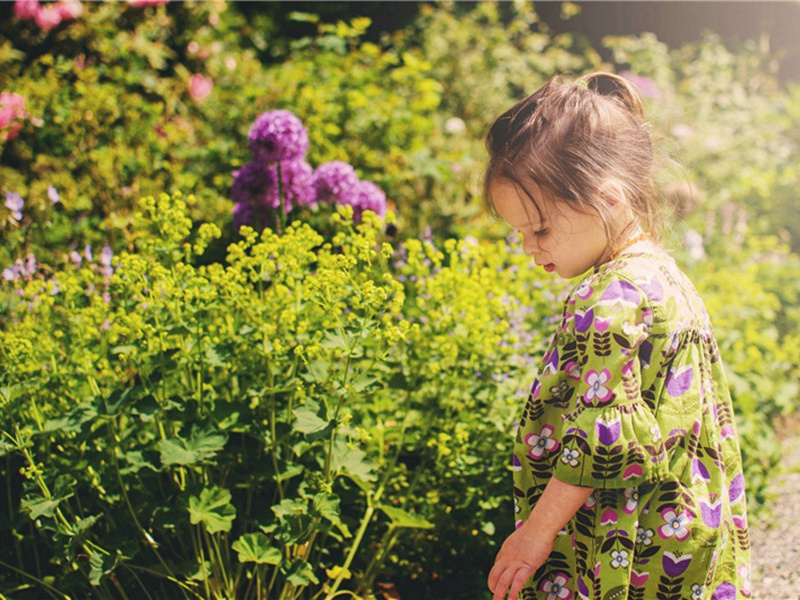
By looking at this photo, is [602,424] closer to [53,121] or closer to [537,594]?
[537,594]

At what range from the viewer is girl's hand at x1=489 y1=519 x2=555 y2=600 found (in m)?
1.39

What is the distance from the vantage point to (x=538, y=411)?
59.2 inches

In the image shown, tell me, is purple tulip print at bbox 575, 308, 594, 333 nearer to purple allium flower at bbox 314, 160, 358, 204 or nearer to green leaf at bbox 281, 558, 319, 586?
green leaf at bbox 281, 558, 319, 586

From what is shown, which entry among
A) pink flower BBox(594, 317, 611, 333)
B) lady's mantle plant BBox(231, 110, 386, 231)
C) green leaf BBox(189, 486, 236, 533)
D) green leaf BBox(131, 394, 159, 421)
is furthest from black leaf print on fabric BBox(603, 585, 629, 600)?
lady's mantle plant BBox(231, 110, 386, 231)

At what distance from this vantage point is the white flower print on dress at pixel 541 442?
4.92 feet

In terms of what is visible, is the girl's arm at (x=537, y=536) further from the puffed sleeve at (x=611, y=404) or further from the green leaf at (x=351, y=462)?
A: the green leaf at (x=351, y=462)

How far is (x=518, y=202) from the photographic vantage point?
147 centimetres

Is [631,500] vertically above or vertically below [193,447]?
above

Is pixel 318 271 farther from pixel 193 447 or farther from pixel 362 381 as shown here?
pixel 193 447

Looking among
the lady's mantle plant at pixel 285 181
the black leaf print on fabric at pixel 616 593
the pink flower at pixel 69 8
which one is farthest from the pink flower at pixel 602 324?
the pink flower at pixel 69 8

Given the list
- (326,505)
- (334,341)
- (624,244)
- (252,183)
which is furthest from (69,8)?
(624,244)

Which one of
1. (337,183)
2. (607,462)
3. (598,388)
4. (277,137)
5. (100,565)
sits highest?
(277,137)

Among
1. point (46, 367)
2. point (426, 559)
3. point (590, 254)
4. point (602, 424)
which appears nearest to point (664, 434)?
point (602, 424)

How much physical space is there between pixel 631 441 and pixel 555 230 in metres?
0.40
